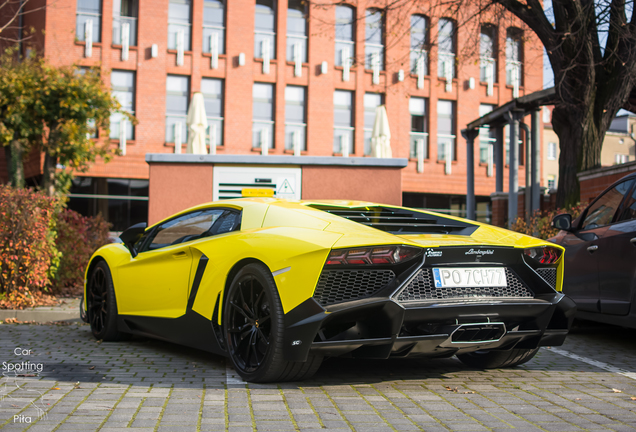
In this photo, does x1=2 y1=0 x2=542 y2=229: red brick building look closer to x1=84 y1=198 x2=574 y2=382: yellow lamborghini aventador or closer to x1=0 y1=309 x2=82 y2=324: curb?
x1=0 y1=309 x2=82 y2=324: curb

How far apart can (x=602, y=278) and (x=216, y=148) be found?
21509 mm

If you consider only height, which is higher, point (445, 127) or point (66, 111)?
point (445, 127)

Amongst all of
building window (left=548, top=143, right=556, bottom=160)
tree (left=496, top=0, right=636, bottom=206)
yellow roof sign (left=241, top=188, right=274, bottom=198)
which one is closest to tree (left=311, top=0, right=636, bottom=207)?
tree (left=496, top=0, right=636, bottom=206)

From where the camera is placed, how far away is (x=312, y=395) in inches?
147

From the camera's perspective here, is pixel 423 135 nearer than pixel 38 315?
No

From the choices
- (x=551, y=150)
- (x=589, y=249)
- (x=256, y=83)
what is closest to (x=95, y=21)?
(x=256, y=83)

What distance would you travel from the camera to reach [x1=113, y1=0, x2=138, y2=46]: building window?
25.5 meters

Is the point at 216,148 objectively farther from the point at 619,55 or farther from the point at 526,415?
the point at 526,415

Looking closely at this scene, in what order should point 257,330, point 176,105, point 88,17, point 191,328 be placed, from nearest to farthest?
point 257,330, point 191,328, point 88,17, point 176,105

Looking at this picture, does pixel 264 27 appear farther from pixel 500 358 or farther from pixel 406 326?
pixel 406 326

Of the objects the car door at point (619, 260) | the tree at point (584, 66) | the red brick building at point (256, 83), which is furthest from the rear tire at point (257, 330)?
the red brick building at point (256, 83)

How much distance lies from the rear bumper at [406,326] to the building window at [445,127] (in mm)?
26157

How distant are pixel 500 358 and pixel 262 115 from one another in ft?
75.9

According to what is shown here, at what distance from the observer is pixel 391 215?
4.73m
